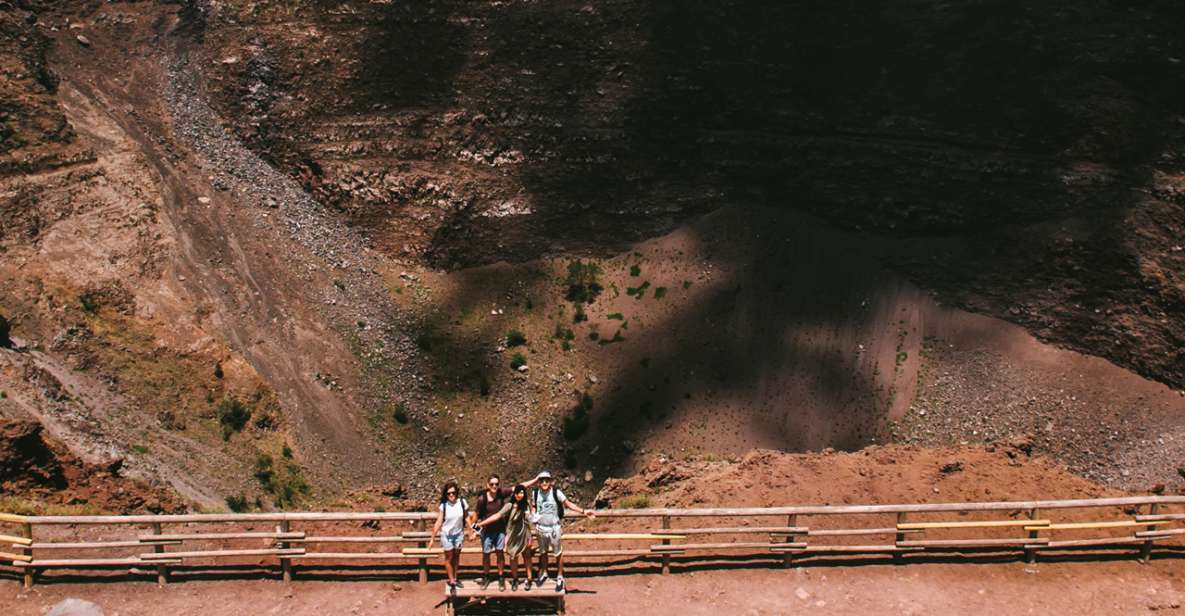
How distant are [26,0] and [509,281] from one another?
2838cm

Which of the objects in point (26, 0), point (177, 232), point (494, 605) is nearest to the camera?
point (494, 605)

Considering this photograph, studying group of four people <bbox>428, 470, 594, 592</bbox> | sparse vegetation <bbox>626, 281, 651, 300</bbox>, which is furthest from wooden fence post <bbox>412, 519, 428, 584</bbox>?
sparse vegetation <bbox>626, 281, 651, 300</bbox>

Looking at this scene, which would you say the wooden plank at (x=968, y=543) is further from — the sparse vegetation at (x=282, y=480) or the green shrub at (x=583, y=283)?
the green shrub at (x=583, y=283)

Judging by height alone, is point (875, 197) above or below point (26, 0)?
below

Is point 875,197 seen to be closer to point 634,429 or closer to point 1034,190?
point 1034,190

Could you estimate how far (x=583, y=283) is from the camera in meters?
52.6

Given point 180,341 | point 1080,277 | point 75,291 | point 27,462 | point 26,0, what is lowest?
point 1080,277

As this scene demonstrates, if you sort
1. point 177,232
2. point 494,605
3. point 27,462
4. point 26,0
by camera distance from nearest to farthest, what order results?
point 494,605
point 27,462
point 177,232
point 26,0

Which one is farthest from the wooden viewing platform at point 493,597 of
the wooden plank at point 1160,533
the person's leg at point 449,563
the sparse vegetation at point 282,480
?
the sparse vegetation at point 282,480

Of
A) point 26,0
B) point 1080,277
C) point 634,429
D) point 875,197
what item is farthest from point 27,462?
point 1080,277

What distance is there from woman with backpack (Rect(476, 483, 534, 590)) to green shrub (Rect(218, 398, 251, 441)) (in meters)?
23.4

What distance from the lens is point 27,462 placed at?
90.7ft

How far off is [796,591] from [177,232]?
1400 inches

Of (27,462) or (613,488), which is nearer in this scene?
(27,462)
